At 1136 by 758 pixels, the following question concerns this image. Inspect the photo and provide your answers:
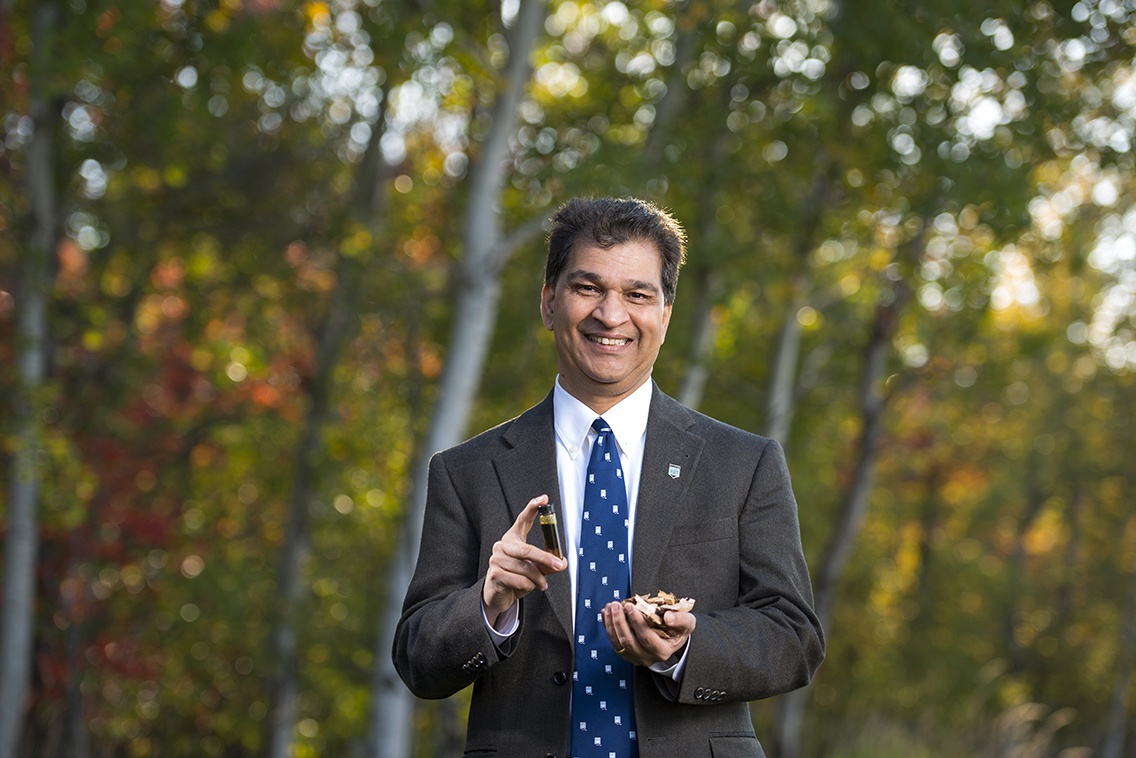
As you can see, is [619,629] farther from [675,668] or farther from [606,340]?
[606,340]

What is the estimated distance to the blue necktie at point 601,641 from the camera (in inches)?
97.2

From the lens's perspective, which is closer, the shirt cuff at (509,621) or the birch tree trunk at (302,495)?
the shirt cuff at (509,621)

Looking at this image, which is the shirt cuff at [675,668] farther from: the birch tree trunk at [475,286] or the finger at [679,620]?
the birch tree trunk at [475,286]

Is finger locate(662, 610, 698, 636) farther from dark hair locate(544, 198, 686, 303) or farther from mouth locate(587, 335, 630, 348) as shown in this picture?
dark hair locate(544, 198, 686, 303)

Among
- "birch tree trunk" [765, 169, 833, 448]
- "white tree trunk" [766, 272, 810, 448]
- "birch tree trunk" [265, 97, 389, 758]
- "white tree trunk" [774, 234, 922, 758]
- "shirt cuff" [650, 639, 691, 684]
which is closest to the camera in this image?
"shirt cuff" [650, 639, 691, 684]

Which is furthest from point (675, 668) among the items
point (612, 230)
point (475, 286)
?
point (475, 286)

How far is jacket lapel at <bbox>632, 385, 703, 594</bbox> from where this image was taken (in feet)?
8.25

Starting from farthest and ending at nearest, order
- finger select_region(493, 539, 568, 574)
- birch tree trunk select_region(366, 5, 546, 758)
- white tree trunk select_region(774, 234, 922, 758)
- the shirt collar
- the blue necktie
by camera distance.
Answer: white tree trunk select_region(774, 234, 922, 758)
birch tree trunk select_region(366, 5, 546, 758)
the shirt collar
the blue necktie
finger select_region(493, 539, 568, 574)

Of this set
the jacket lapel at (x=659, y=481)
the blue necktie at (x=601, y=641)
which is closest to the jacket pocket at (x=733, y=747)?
the blue necktie at (x=601, y=641)

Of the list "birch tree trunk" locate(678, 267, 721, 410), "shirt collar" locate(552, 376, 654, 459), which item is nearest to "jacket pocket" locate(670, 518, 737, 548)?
"shirt collar" locate(552, 376, 654, 459)

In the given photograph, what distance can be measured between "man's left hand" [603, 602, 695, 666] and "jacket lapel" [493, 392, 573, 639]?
1.03 ft

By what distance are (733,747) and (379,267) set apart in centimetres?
738

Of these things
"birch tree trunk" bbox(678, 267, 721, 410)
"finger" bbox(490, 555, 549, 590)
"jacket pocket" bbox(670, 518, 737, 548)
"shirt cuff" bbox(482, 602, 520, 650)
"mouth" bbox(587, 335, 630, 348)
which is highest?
"birch tree trunk" bbox(678, 267, 721, 410)

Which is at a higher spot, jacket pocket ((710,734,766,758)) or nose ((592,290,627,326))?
nose ((592,290,627,326))
